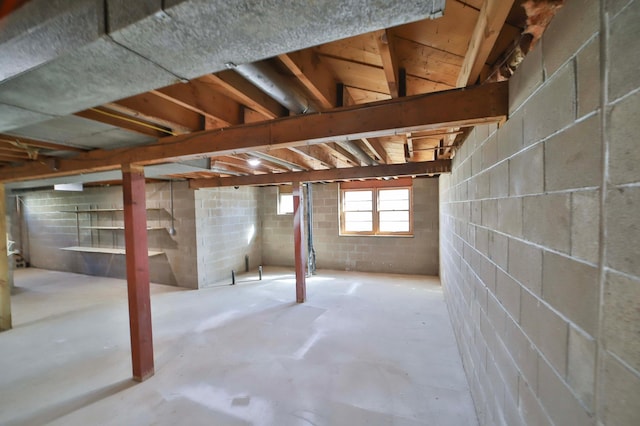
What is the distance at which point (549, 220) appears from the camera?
858mm

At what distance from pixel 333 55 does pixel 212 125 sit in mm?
1130

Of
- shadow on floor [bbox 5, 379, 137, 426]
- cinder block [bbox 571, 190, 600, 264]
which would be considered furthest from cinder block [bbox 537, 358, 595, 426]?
shadow on floor [bbox 5, 379, 137, 426]

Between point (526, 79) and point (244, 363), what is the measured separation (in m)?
2.86

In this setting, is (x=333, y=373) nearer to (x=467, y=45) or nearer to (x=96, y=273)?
(x=467, y=45)

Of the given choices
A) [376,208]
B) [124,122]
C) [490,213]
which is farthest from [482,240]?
[376,208]

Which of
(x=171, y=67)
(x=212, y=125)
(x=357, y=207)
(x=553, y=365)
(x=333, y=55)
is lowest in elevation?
(x=553, y=365)

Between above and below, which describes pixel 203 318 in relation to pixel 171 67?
below

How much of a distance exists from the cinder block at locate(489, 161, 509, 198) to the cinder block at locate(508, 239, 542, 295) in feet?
0.86

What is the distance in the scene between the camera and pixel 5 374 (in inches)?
94.3

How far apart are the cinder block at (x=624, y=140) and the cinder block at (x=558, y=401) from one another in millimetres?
594

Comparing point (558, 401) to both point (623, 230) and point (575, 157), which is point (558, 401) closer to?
point (623, 230)

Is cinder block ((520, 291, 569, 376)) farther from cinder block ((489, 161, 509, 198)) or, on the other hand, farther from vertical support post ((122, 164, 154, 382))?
vertical support post ((122, 164, 154, 382))

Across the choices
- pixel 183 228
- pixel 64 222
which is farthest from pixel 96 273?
pixel 183 228

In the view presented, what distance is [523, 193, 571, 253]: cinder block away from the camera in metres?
0.76
